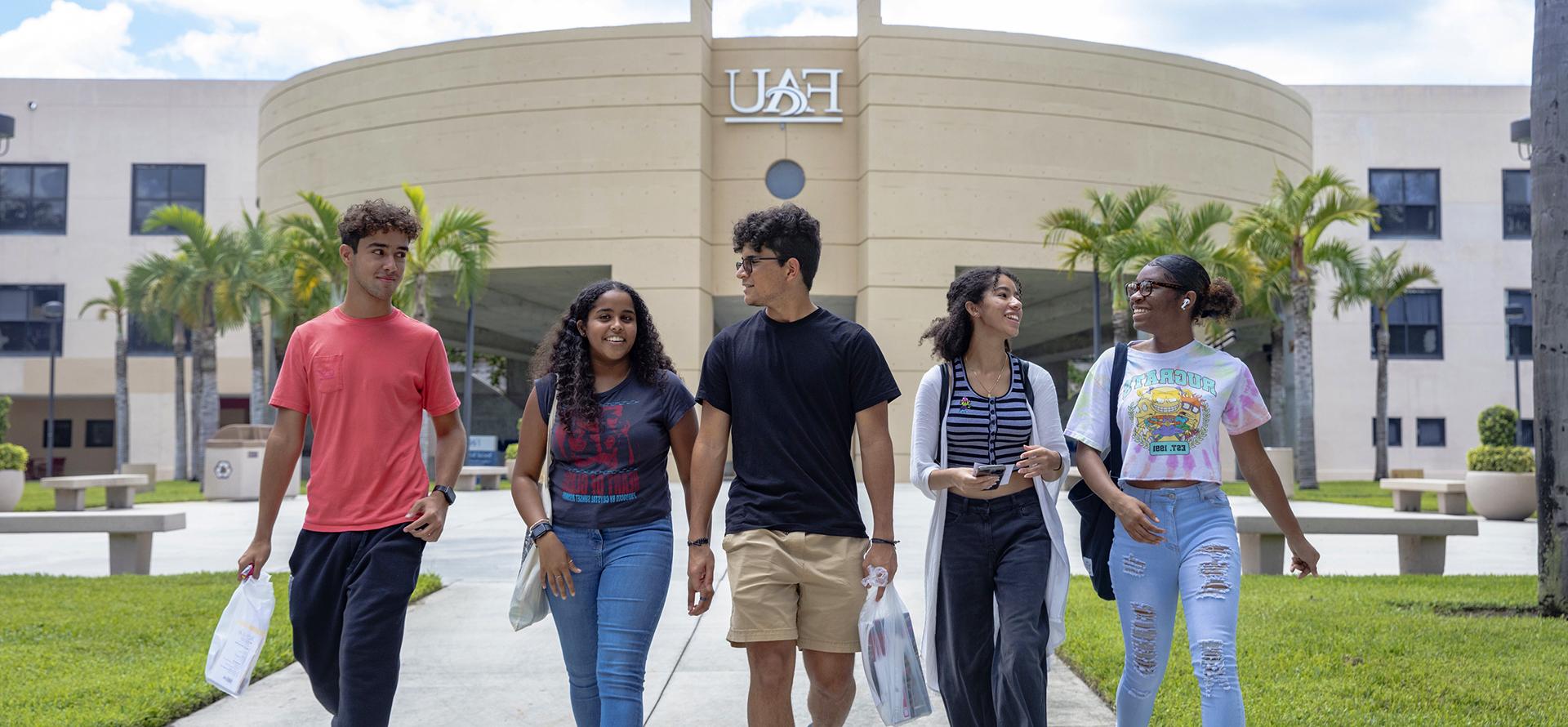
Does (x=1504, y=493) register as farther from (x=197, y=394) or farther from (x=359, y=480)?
(x=197, y=394)

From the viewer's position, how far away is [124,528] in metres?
11.7

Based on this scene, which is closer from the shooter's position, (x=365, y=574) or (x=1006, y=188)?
(x=365, y=574)

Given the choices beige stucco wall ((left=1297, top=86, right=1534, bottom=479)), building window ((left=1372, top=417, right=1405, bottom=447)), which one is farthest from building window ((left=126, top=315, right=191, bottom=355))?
building window ((left=1372, top=417, right=1405, bottom=447))

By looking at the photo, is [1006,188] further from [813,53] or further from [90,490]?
[90,490]

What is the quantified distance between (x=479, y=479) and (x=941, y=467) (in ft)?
90.7

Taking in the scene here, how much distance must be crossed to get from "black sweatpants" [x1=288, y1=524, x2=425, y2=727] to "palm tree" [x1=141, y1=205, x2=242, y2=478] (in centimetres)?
2959

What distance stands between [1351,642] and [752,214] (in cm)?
528

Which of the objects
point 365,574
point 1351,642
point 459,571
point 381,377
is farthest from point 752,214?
point 459,571

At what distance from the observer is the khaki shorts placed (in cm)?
409

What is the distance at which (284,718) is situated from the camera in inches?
234

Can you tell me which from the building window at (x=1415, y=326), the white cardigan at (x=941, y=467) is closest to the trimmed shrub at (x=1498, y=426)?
the white cardigan at (x=941, y=467)

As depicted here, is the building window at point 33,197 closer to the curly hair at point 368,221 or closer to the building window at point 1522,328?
the curly hair at point 368,221

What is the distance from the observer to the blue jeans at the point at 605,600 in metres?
4.15

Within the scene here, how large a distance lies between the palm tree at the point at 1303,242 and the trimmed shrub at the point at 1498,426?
220 inches
